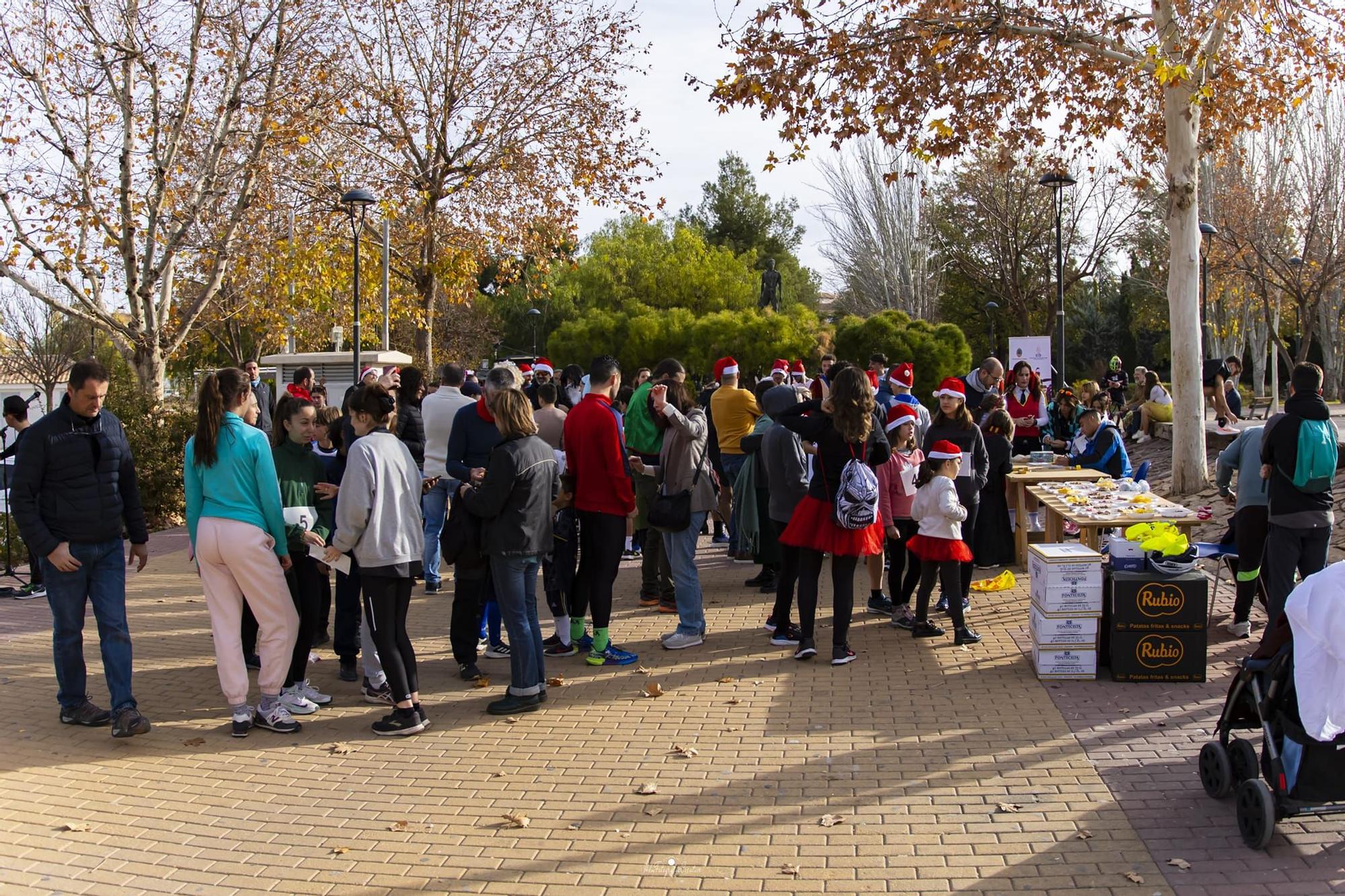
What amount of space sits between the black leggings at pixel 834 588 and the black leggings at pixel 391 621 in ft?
8.82

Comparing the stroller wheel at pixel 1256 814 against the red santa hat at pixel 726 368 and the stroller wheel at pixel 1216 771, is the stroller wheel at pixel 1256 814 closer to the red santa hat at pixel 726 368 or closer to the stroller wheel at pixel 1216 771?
the stroller wheel at pixel 1216 771

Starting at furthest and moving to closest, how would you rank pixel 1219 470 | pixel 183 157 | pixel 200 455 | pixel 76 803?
pixel 183 157 → pixel 1219 470 → pixel 200 455 → pixel 76 803

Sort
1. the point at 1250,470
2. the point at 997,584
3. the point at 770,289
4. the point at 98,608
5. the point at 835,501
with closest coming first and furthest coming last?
1. the point at 98,608
2. the point at 835,501
3. the point at 1250,470
4. the point at 997,584
5. the point at 770,289

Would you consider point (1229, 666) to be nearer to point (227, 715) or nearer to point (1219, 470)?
point (1219, 470)

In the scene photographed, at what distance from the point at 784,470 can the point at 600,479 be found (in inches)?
55.0

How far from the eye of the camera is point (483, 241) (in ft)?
80.6

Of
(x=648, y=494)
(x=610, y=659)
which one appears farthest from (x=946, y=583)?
(x=648, y=494)

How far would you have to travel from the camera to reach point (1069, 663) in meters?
7.27

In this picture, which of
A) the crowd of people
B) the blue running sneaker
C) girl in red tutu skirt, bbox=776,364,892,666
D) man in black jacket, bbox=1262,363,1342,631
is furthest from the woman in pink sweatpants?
man in black jacket, bbox=1262,363,1342,631

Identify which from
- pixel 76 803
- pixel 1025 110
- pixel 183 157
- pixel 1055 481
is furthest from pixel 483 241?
pixel 76 803

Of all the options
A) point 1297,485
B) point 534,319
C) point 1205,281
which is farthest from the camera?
point 534,319

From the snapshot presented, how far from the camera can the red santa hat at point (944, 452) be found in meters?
8.25

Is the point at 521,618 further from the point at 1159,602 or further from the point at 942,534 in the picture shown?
the point at 1159,602

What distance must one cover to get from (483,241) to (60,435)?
744 inches
